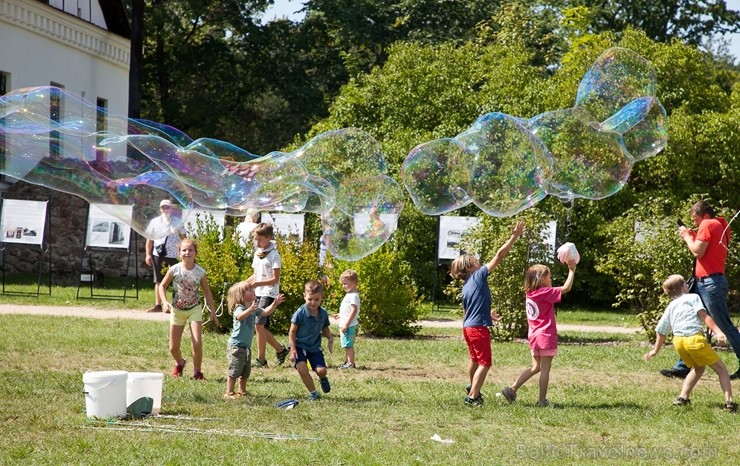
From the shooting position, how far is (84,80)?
2848cm

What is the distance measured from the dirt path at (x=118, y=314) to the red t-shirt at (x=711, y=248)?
16.6ft

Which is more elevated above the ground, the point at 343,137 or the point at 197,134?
the point at 197,134

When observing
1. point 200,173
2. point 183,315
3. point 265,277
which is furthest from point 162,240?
point 200,173

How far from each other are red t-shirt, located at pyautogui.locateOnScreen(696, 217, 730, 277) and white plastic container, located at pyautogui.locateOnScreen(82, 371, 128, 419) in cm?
592

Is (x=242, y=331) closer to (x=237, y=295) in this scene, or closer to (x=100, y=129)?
(x=237, y=295)

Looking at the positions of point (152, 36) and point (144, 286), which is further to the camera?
point (152, 36)

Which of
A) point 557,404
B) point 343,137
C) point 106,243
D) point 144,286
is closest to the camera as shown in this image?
point 557,404

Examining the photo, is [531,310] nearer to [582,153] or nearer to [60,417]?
[582,153]

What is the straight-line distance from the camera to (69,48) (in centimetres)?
2769

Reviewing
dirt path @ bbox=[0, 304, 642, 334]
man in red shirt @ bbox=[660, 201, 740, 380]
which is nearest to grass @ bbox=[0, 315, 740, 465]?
man in red shirt @ bbox=[660, 201, 740, 380]

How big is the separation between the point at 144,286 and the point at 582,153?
14871 mm

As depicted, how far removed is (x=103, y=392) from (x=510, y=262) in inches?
300

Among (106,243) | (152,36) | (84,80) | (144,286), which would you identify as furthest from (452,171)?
(152,36)

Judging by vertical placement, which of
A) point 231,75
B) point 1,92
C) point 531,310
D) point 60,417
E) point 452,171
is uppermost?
point 231,75
